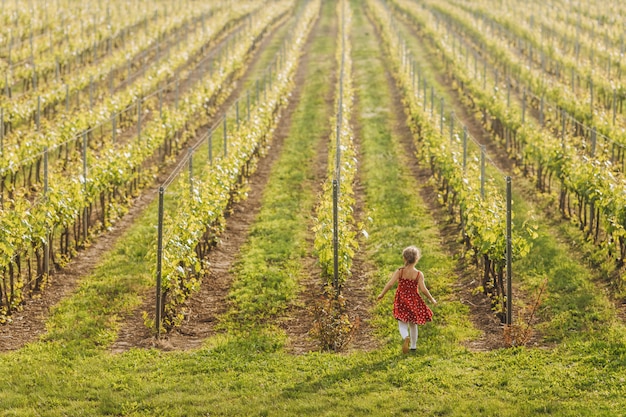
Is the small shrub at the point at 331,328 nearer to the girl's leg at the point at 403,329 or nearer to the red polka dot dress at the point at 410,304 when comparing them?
the girl's leg at the point at 403,329

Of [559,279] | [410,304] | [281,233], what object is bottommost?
[281,233]

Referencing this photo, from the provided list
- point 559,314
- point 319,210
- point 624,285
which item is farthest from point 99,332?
point 624,285

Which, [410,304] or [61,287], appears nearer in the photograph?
[410,304]

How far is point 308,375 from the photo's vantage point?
383 inches

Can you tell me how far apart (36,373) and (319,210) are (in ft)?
15.9

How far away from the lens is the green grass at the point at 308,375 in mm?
8867

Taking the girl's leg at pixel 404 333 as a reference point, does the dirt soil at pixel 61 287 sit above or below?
below

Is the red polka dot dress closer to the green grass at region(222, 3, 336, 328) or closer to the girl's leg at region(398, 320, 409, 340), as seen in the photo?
the girl's leg at region(398, 320, 409, 340)

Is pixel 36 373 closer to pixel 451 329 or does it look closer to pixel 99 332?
pixel 99 332

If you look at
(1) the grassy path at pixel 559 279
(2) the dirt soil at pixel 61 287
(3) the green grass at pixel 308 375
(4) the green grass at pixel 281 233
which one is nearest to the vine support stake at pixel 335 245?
(3) the green grass at pixel 308 375

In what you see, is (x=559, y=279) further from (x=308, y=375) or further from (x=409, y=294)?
(x=308, y=375)

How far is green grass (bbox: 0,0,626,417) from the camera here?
8.87 metres

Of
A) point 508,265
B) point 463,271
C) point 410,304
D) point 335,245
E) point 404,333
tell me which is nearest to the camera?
point 410,304

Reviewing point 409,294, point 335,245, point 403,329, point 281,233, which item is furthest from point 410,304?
point 281,233
